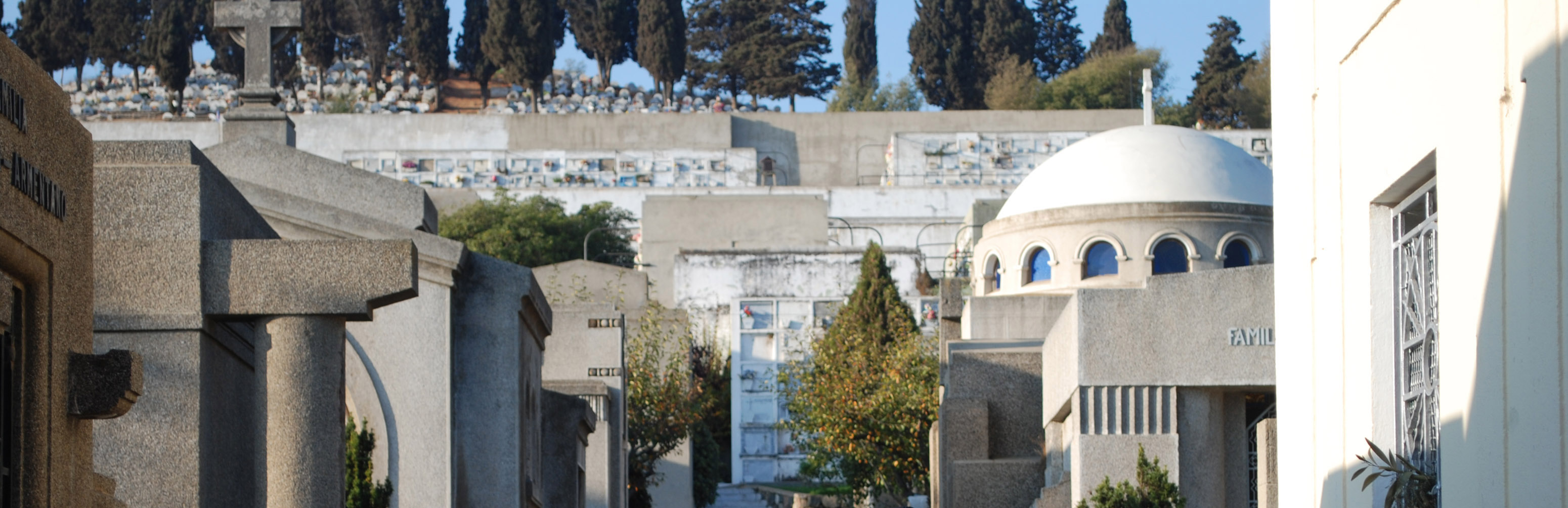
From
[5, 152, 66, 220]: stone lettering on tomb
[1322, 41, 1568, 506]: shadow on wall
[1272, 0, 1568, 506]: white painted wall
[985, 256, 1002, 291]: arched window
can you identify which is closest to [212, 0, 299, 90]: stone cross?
A: [1272, 0, 1568, 506]: white painted wall

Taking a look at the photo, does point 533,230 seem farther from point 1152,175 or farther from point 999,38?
point 999,38

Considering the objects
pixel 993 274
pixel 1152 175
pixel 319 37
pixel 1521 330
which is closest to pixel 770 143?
pixel 319 37

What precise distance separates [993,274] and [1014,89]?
6358 cm

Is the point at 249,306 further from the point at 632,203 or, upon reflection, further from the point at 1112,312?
the point at 632,203

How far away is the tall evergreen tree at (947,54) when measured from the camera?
96.9 m

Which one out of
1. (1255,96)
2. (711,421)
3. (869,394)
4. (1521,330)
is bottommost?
(711,421)

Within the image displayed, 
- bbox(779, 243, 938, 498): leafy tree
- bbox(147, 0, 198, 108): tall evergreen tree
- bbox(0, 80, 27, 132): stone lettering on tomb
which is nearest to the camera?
bbox(0, 80, 27, 132): stone lettering on tomb

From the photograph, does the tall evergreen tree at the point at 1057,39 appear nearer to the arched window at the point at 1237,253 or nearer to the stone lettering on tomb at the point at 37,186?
the arched window at the point at 1237,253

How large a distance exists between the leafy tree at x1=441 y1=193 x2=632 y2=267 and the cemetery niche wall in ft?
175

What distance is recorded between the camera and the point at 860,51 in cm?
10181

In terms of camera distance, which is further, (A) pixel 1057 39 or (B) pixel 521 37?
(A) pixel 1057 39

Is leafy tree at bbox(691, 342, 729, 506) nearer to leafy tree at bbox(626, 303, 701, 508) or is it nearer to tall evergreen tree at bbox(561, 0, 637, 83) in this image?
leafy tree at bbox(626, 303, 701, 508)

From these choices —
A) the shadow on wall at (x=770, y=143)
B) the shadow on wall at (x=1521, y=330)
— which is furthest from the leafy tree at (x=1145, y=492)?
the shadow on wall at (x=770, y=143)

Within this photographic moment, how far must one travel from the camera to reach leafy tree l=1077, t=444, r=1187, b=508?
60.1 ft
